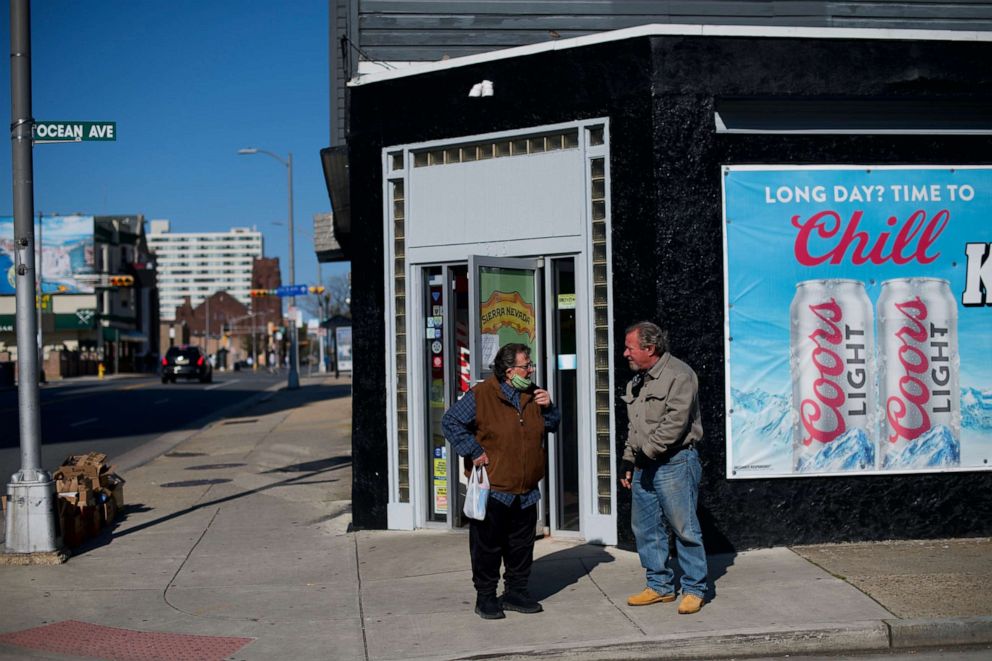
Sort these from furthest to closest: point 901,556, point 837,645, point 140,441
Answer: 1. point 140,441
2. point 901,556
3. point 837,645

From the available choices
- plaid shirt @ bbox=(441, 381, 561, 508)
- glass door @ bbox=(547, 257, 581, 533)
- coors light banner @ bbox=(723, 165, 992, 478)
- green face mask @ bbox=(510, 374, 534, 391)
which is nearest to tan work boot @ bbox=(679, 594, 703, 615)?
plaid shirt @ bbox=(441, 381, 561, 508)

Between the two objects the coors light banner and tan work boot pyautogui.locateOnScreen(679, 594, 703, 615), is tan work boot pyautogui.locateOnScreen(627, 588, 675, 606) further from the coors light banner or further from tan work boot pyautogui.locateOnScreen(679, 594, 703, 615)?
the coors light banner

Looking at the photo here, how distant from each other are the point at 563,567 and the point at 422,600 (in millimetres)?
1281

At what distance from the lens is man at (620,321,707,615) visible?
669cm

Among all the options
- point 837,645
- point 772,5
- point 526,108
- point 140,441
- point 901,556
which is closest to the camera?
point 837,645

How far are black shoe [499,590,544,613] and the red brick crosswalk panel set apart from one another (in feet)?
5.31

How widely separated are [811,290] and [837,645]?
10.7 feet

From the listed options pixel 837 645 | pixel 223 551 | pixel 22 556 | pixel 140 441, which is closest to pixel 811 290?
pixel 837 645

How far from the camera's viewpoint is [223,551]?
9625mm

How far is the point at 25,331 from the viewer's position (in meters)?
8.92

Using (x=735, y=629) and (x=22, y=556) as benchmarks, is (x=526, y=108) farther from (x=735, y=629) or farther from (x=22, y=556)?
(x=22, y=556)

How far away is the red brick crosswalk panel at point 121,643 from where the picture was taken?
6.47m

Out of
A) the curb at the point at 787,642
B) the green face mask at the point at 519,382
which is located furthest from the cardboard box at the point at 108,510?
the curb at the point at 787,642

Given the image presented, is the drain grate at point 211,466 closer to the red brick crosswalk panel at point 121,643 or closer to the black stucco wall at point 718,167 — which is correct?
the black stucco wall at point 718,167
